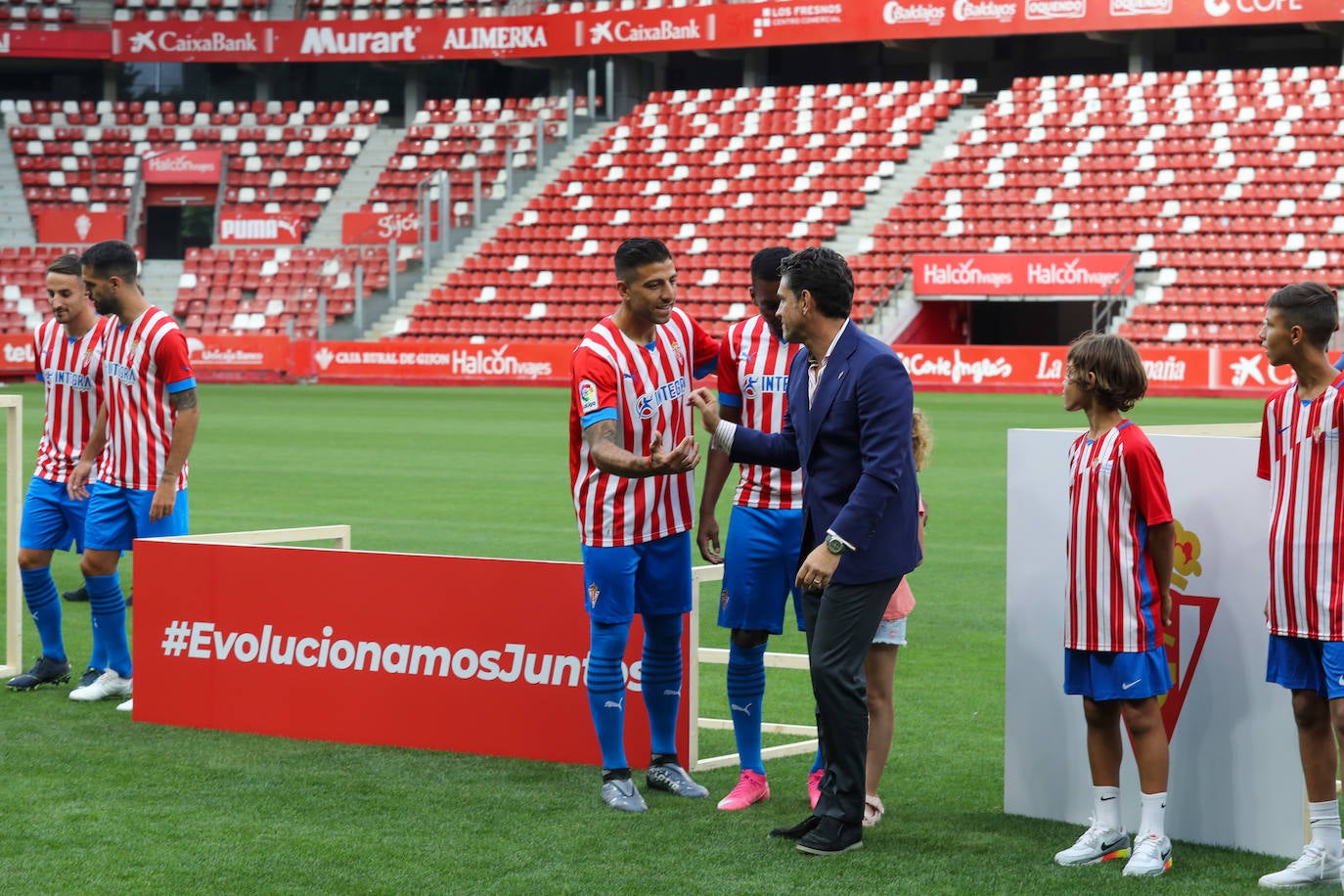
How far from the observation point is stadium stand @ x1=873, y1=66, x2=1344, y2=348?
97.0ft

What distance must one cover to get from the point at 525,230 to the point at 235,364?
7.36 meters

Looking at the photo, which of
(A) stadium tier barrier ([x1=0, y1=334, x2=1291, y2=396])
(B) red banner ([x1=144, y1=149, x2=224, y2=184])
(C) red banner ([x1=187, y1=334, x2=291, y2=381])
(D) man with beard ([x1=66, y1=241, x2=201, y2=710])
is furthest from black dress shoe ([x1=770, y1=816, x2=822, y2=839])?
(B) red banner ([x1=144, y1=149, x2=224, y2=184])

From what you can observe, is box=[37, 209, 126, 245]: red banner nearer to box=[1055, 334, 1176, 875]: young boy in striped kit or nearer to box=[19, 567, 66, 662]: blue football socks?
box=[19, 567, 66, 662]: blue football socks

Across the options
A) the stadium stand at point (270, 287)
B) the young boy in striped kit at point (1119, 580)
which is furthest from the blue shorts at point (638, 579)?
the stadium stand at point (270, 287)

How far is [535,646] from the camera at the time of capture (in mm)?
6262

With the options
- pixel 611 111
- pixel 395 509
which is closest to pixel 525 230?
pixel 611 111

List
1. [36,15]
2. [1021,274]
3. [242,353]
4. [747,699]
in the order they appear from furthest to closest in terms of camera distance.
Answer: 1. [36,15]
2. [242,353]
3. [1021,274]
4. [747,699]

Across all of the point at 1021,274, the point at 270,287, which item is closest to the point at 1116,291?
the point at 1021,274

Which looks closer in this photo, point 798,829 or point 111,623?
point 798,829

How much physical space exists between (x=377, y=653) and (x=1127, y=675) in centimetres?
298

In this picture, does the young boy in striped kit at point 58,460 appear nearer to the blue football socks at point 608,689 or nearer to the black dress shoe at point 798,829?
the blue football socks at point 608,689

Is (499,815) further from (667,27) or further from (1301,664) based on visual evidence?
(667,27)

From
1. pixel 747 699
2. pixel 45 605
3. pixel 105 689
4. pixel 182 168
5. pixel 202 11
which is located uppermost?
pixel 202 11

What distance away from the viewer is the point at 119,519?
7.40 meters
